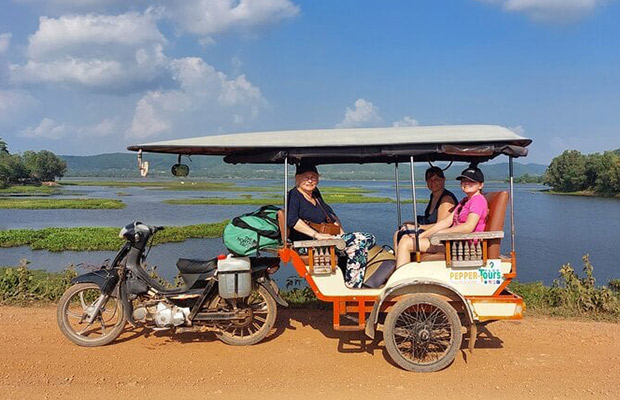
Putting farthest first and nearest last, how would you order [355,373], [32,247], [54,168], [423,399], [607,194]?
[54,168] < [607,194] < [32,247] < [355,373] < [423,399]

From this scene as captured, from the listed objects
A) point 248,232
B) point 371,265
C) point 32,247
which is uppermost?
point 248,232

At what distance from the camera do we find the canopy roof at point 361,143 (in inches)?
165

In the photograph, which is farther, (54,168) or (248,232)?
(54,168)

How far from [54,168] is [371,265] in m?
98.6

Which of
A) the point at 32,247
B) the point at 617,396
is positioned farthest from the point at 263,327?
the point at 32,247

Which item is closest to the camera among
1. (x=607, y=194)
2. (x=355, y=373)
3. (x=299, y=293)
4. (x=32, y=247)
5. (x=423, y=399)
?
(x=423, y=399)

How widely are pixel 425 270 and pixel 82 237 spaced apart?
1897 cm

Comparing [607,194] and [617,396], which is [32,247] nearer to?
[617,396]

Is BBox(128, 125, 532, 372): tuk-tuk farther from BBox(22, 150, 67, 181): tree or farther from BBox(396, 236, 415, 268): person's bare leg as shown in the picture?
BBox(22, 150, 67, 181): tree

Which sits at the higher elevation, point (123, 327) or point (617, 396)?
point (123, 327)

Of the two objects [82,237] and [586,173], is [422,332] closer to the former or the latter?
[82,237]

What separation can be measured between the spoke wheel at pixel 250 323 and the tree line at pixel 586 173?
59.0 meters

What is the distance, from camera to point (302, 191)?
481 centimetres

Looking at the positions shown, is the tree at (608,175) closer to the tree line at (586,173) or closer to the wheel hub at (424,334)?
the tree line at (586,173)
